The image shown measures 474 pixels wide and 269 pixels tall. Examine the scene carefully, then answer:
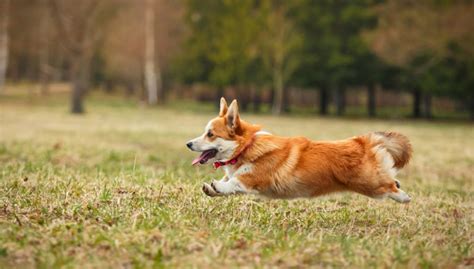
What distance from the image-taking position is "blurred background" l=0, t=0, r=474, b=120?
31.7 m

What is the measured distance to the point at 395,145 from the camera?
6.04 metres

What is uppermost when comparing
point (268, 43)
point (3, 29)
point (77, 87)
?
point (3, 29)

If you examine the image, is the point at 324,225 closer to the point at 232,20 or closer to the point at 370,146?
the point at 370,146

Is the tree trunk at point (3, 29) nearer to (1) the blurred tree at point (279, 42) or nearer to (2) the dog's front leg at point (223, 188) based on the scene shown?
(1) the blurred tree at point (279, 42)

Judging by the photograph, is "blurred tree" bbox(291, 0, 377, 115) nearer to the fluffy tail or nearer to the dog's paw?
the fluffy tail

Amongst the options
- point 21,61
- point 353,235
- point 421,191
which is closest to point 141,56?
point 21,61

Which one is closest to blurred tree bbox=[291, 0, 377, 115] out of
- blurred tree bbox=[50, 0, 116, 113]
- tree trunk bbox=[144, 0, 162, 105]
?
tree trunk bbox=[144, 0, 162, 105]

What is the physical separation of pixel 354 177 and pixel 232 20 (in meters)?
34.4

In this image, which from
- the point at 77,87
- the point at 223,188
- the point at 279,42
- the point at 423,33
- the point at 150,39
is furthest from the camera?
the point at 150,39

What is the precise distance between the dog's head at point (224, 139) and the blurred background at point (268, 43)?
25487 millimetres

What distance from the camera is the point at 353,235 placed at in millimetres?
5027

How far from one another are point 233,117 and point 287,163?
0.69 meters

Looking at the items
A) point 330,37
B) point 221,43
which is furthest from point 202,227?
point 221,43

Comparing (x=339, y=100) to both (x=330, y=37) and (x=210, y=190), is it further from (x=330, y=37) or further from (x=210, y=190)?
(x=210, y=190)
